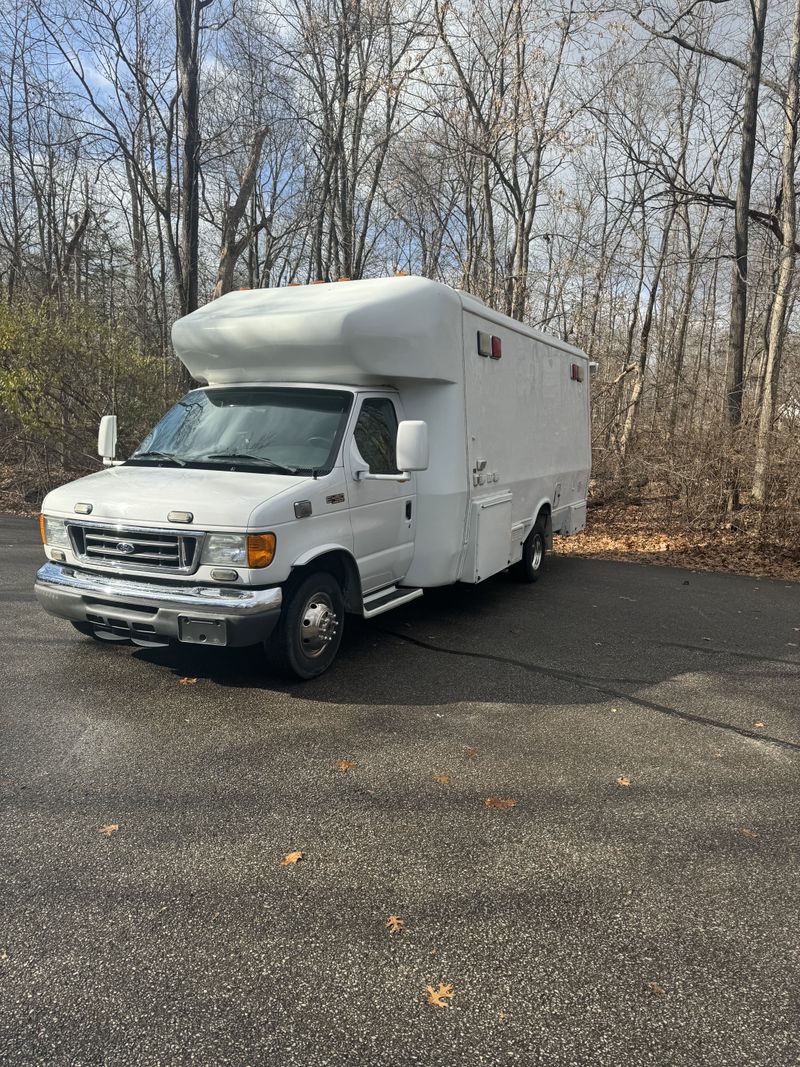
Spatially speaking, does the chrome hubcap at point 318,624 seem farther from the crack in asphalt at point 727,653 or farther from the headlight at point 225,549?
the crack in asphalt at point 727,653

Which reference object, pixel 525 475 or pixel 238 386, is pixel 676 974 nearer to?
pixel 238 386

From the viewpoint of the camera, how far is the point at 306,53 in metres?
19.2

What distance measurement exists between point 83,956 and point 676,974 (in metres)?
2.08

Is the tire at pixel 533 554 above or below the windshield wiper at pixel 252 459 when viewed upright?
below

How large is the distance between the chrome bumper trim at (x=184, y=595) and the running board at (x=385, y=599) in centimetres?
111

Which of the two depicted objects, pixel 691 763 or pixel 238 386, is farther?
pixel 238 386

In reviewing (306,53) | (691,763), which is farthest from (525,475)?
(306,53)

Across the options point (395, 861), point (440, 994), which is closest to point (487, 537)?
point (395, 861)

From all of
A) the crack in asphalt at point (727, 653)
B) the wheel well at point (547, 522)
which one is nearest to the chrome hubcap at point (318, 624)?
the crack in asphalt at point (727, 653)

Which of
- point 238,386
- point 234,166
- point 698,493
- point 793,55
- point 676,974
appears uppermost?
point 234,166

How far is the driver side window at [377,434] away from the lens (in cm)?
574

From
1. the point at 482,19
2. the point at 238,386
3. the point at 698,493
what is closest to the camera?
the point at 238,386

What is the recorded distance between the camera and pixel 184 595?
469 cm

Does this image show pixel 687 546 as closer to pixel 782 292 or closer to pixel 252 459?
pixel 782 292
